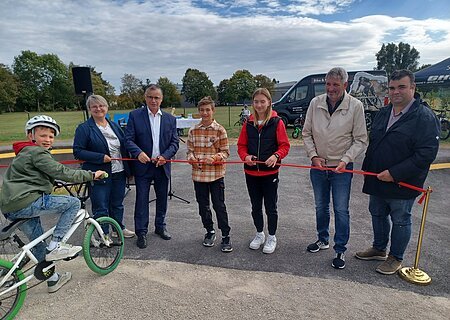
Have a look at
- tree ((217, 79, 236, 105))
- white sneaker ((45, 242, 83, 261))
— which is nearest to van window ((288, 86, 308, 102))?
white sneaker ((45, 242, 83, 261))

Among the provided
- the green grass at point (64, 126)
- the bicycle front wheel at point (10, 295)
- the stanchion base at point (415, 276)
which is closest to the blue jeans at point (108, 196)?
the bicycle front wheel at point (10, 295)

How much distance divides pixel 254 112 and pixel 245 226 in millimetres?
1744

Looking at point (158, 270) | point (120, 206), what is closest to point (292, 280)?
point (158, 270)

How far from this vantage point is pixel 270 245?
3.40m

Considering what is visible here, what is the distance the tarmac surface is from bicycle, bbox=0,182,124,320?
0.14 m

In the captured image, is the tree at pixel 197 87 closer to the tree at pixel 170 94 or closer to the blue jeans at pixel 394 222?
the tree at pixel 170 94

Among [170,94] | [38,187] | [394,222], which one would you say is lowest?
[394,222]

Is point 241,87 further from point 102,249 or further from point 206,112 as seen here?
point 102,249

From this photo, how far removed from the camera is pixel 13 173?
236 centimetres

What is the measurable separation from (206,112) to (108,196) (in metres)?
1.50

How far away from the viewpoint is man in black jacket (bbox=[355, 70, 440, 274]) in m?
2.59

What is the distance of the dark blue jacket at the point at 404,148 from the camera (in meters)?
2.57

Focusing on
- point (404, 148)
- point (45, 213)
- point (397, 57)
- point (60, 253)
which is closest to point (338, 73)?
point (404, 148)

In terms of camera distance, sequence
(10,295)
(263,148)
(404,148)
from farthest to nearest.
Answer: (263,148) < (404,148) < (10,295)
